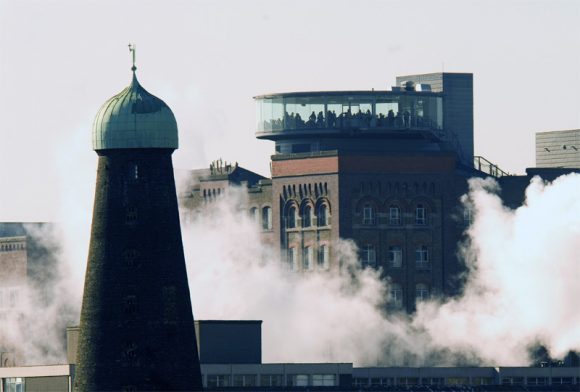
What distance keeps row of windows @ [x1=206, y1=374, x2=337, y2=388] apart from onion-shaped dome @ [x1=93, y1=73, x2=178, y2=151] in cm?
4801

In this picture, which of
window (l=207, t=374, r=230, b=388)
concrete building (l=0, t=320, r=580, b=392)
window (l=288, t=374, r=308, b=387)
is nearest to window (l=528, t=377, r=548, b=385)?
concrete building (l=0, t=320, r=580, b=392)

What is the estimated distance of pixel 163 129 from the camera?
135m

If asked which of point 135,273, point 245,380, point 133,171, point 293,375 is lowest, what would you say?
point 245,380

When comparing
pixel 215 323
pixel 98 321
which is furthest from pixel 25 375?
pixel 98 321

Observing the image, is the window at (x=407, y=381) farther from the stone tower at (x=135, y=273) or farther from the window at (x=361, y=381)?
the stone tower at (x=135, y=273)

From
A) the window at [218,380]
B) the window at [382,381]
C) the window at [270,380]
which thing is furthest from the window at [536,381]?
the window at [218,380]

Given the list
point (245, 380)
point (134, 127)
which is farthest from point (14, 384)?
point (134, 127)

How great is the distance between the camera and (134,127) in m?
134

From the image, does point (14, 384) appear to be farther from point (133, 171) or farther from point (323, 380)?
point (133, 171)

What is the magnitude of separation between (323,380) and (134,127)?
55.1 m

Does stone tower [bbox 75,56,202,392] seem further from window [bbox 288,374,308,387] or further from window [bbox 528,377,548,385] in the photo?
window [bbox 528,377,548,385]

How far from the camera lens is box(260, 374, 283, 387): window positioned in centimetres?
18375

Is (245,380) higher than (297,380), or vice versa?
(245,380)

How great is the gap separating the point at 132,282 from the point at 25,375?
52.2 m
